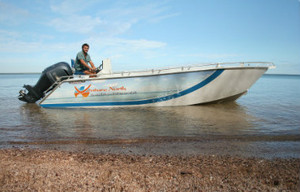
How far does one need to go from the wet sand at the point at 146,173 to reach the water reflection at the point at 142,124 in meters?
1.37

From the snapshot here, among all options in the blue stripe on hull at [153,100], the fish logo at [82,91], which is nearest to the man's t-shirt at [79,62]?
the fish logo at [82,91]

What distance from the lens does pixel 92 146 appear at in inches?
146

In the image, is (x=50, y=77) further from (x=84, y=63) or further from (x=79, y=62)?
(x=84, y=63)

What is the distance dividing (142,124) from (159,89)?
233 centimetres

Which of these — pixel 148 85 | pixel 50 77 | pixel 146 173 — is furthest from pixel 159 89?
pixel 146 173

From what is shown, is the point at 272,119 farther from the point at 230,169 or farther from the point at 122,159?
the point at 122,159

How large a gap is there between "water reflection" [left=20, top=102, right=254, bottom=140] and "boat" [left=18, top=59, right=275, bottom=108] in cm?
53

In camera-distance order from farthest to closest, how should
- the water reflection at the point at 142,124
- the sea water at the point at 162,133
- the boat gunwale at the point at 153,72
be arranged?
the boat gunwale at the point at 153,72 → the water reflection at the point at 142,124 → the sea water at the point at 162,133

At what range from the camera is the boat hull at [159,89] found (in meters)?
7.07

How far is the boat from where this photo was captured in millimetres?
7043

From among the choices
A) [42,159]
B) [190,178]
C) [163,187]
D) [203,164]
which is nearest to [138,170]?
[163,187]

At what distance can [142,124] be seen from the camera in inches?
210

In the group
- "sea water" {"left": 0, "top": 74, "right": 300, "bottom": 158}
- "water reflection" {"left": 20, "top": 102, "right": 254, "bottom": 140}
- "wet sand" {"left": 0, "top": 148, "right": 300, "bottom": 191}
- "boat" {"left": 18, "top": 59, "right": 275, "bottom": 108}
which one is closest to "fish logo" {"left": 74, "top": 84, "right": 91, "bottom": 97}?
"boat" {"left": 18, "top": 59, "right": 275, "bottom": 108}

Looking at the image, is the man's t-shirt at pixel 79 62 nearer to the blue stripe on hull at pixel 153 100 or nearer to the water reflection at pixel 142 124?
the blue stripe on hull at pixel 153 100
